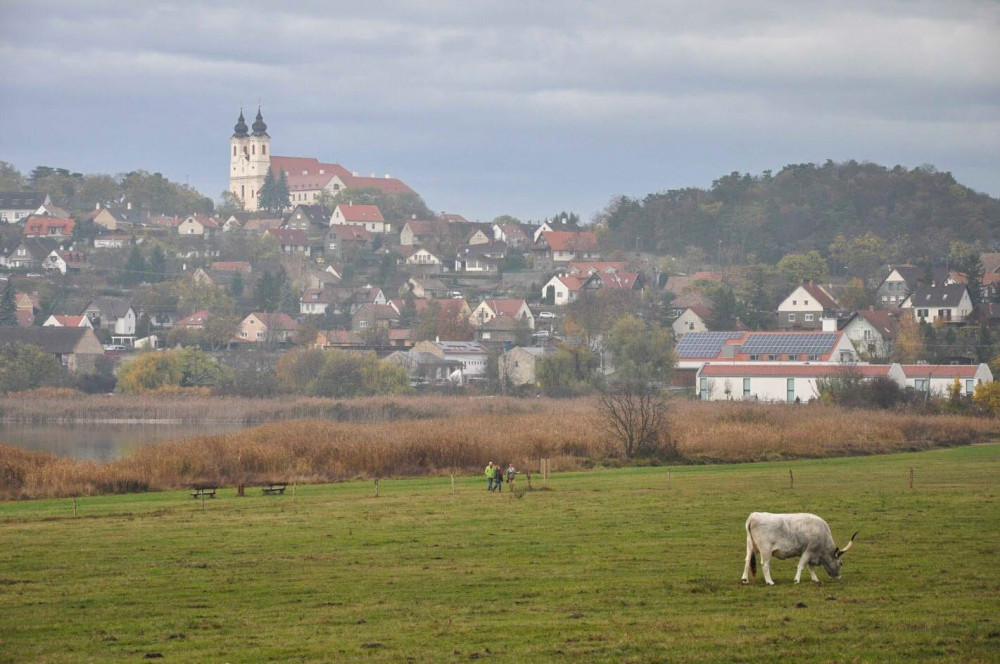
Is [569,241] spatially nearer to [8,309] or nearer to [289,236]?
[289,236]

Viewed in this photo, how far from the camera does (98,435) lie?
250ft

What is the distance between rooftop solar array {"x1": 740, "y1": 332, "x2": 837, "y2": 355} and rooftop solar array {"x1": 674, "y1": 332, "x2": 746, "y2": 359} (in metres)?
3.28

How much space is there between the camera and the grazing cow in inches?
789

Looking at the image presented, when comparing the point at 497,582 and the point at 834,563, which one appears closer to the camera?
the point at 834,563

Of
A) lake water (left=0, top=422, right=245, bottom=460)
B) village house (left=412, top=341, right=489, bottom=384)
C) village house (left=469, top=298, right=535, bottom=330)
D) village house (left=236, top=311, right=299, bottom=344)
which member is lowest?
lake water (left=0, top=422, right=245, bottom=460)

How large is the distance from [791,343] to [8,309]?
278ft

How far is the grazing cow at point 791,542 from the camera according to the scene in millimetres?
20047

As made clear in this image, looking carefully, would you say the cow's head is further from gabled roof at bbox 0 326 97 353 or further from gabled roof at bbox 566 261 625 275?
gabled roof at bbox 566 261 625 275

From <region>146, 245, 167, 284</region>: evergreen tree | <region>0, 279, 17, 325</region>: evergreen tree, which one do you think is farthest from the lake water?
<region>146, 245, 167, 284</region>: evergreen tree

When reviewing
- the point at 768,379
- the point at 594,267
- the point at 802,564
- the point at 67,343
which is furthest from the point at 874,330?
the point at 802,564

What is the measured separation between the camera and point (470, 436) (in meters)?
50.9

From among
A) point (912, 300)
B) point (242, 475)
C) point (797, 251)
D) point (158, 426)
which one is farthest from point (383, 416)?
point (797, 251)

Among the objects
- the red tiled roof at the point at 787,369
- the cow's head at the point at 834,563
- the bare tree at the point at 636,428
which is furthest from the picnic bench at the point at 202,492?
the red tiled roof at the point at 787,369

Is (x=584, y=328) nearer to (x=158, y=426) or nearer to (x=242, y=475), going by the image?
(x=158, y=426)
